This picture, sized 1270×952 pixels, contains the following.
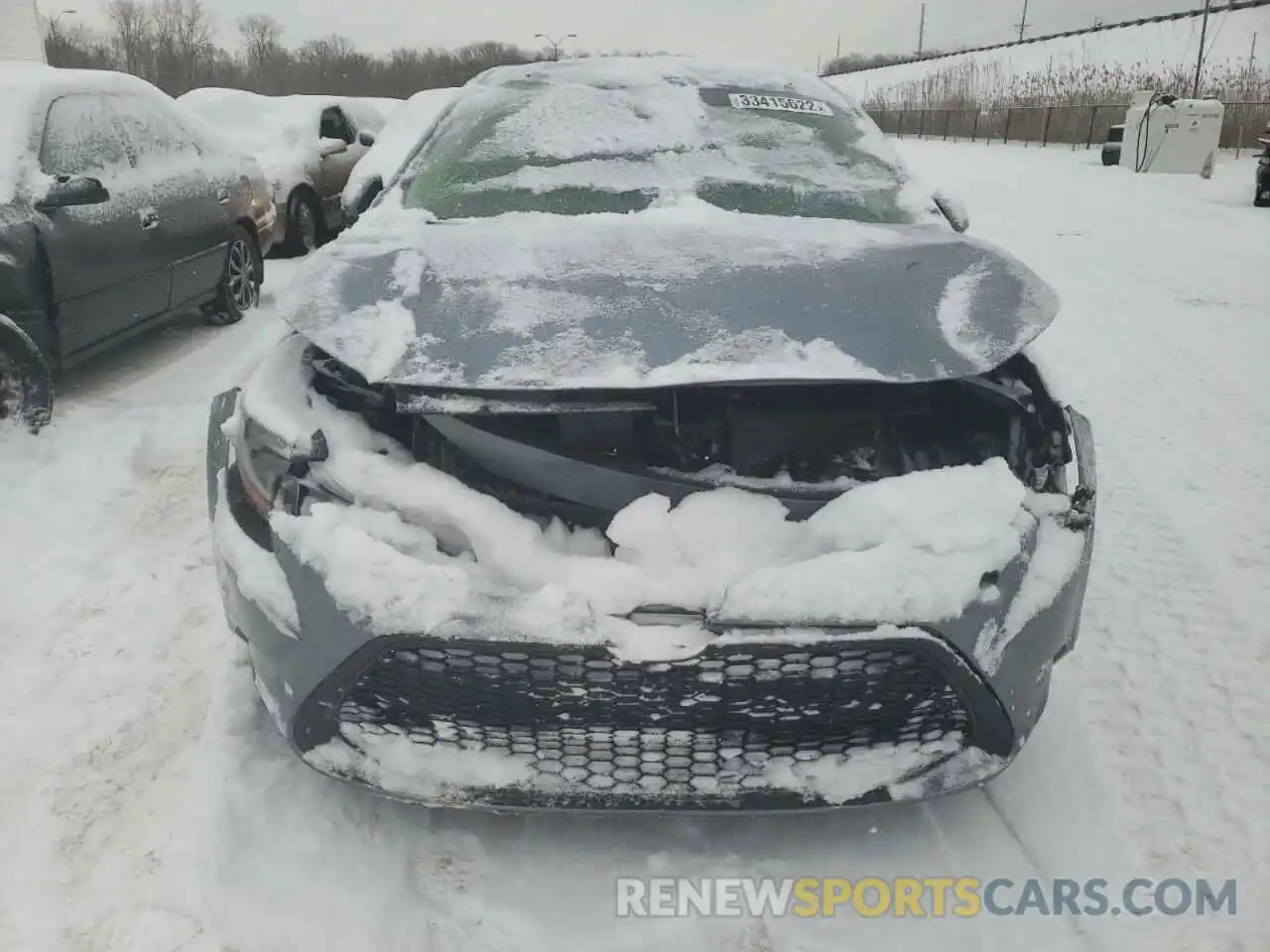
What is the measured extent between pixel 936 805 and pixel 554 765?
94 centimetres

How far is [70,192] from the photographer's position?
4.28 meters

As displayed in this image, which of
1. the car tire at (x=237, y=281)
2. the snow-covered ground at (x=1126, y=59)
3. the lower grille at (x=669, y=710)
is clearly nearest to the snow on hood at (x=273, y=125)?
the car tire at (x=237, y=281)

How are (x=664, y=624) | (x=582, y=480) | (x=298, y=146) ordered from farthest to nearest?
(x=298, y=146) → (x=582, y=480) → (x=664, y=624)

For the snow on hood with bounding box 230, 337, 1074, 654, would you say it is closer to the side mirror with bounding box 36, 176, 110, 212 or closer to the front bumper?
the front bumper

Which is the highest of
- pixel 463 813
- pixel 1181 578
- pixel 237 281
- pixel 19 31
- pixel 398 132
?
pixel 19 31

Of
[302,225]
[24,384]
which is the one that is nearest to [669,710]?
[24,384]

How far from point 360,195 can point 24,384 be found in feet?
5.91

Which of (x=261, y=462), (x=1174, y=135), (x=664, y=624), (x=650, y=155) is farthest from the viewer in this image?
(x=1174, y=135)

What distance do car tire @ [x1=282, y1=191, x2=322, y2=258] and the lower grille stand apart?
7.83 m

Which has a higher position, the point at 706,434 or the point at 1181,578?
the point at 706,434

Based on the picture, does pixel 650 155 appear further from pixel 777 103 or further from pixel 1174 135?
pixel 1174 135

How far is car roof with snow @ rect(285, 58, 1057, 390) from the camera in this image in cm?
196

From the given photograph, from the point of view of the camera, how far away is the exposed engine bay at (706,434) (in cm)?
201

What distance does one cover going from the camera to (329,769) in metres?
1.90
